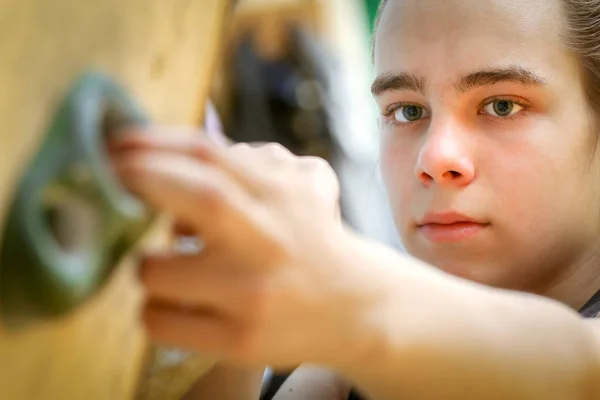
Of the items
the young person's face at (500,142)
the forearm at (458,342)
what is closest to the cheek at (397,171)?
the young person's face at (500,142)

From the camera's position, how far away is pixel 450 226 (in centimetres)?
52

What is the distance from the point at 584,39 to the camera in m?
0.53

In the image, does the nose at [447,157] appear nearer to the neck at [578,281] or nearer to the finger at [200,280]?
the neck at [578,281]

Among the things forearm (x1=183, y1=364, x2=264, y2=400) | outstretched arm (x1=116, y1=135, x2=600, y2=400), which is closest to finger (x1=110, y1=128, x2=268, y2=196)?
outstretched arm (x1=116, y1=135, x2=600, y2=400)

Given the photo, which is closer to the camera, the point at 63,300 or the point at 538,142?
the point at 63,300

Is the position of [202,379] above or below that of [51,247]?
below

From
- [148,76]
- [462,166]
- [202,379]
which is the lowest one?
[202,379]

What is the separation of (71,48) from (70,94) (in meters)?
0.02

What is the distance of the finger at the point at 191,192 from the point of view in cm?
20

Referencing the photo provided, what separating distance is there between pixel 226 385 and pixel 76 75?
0.29 m

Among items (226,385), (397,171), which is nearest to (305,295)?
(226,385)

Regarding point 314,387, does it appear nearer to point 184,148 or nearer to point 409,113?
point 409,113

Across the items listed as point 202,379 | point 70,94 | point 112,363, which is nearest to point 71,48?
point 70,94

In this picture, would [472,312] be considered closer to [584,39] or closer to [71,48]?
[71,48]
